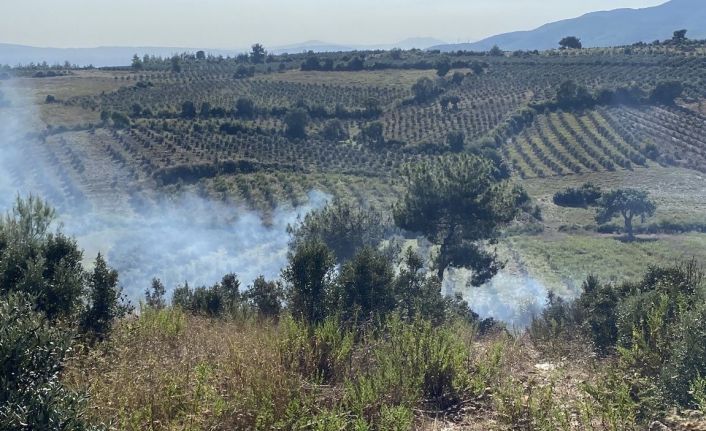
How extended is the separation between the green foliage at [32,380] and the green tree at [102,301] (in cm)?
396

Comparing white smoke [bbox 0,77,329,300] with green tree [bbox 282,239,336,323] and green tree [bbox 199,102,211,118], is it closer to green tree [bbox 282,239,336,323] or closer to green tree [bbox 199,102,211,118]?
green tree [bbox 282,239,336,323]

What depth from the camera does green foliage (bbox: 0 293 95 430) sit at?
4.80 meters

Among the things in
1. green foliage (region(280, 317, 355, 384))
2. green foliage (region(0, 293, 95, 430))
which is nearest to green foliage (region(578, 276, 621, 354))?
green foliage (region(280, 317, 355, 384))

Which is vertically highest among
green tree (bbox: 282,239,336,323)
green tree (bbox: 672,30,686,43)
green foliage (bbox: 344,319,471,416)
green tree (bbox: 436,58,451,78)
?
green tree (bbox: 672,30,686,43)

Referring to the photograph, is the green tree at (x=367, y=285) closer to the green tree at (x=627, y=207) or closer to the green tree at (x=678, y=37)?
the green tree at (x=627, y=207)

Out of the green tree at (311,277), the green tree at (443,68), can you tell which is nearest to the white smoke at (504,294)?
the green tree at (311,277)

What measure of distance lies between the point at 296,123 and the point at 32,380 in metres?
53.5

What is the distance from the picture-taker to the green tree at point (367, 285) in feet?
42.9

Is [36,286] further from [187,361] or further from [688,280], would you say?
[688,280]

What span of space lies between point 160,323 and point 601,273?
82.8ft

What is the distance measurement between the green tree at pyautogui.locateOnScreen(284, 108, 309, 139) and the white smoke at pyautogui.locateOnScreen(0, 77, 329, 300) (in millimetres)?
18146

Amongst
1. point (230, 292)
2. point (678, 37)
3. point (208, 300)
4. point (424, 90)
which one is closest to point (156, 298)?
point (230, 292)

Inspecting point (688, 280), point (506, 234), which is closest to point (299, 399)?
point (688, 280)

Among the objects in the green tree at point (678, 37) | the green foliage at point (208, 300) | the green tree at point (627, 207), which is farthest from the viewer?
the green tree at point (678, 37)
